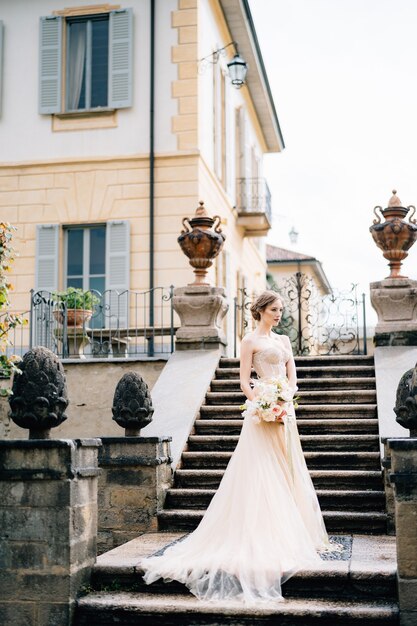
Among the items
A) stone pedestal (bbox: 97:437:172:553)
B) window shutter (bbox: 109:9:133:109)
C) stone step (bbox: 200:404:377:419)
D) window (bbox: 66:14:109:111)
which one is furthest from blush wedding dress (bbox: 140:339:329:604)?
window (bbox: 66:14:109:111)

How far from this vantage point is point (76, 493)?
624 cm

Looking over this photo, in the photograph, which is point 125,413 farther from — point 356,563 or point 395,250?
point 395,250

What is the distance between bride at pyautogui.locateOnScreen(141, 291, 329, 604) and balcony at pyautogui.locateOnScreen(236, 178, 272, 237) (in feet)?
47.5

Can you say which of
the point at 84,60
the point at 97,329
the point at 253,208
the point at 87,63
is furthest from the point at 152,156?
the point at 253,208

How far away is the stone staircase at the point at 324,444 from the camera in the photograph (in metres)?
8.24

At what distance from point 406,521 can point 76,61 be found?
47.9 ft

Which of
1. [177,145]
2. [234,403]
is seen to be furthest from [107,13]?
[234,403]

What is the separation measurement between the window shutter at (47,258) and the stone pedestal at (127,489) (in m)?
9.55

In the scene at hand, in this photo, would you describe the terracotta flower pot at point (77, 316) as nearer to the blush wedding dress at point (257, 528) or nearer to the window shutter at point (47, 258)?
the window shutter at point (47, 258)

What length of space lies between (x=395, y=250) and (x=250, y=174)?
43.7 feet

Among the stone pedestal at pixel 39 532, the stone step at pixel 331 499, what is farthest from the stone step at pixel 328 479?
the stone pedestal at pixel 39 532

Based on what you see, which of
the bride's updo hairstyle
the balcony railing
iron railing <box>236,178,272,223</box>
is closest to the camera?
the bride's updo hairstyle

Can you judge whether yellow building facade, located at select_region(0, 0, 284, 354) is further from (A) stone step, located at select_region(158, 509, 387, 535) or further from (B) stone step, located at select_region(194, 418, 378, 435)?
(A) stone step, located at select_region(158, 509, 387, 535)

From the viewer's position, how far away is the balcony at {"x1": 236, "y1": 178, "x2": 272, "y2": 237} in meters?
22.0
